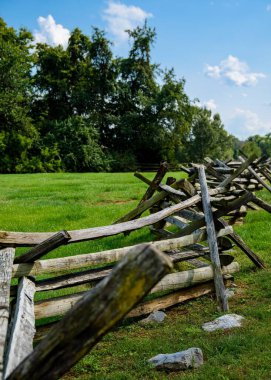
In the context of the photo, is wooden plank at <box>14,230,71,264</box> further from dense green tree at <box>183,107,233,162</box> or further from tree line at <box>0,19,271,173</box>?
dense green tree at <box>183,107,233,162</box>

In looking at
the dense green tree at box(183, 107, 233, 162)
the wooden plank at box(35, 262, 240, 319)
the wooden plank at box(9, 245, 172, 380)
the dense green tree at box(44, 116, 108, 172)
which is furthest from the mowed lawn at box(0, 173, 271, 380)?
the dense green tree at box(183, 107, 233, 162)

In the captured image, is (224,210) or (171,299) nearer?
(171,299)

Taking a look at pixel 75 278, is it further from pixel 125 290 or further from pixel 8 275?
pixel 125 290

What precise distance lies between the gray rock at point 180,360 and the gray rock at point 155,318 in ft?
4.07

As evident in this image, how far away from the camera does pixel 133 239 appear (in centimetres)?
916

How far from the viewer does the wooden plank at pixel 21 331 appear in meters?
2.31

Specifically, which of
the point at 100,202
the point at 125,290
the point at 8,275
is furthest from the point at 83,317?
the point at 100,202

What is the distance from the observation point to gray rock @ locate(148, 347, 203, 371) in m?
3.71

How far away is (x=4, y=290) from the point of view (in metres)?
3.45

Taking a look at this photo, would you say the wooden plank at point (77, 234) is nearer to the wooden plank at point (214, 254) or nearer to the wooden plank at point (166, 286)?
the wooden plank at point (214, 254)

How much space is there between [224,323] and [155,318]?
0.89 meters

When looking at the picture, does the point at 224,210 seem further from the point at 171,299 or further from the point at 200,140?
the point at 200,140

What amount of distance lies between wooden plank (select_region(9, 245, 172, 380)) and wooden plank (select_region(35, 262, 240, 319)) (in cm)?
279

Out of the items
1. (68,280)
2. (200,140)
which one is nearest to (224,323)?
(68,280)
